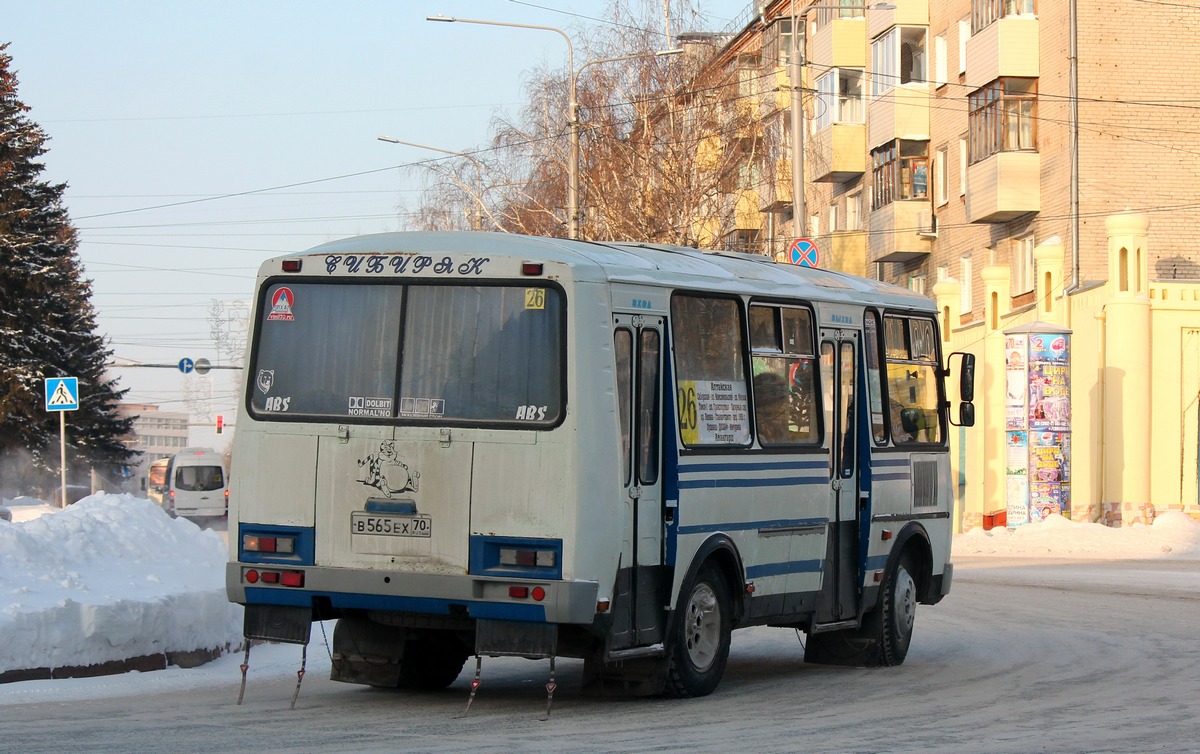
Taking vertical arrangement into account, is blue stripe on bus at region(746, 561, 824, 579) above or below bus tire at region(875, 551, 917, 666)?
above

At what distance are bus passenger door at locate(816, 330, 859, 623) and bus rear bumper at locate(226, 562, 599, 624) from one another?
131 inches

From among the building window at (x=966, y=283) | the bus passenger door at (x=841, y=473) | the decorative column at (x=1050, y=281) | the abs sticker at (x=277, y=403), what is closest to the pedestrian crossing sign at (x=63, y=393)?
the decorative column at (x=1050, y=281)

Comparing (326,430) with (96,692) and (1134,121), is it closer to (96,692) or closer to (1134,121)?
(96,692)

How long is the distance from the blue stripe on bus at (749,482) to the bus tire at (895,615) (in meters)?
1.44

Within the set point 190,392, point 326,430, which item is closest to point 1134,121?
point 326,430

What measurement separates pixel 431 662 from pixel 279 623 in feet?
4.68

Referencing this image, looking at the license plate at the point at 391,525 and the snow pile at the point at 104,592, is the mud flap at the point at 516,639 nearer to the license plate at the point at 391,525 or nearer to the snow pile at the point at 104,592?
the license plate at the point at 391,525

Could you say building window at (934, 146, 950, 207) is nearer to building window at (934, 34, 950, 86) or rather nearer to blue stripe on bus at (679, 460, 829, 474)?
building window at (934, 34, 950, 86)

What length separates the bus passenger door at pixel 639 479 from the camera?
10812mm

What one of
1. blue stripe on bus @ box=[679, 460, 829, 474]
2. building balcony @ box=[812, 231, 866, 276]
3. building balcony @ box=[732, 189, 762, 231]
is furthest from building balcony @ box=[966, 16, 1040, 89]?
blue stripe on bus @ box=[679, 460, 829, 474]

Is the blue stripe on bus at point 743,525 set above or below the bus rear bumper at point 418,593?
above

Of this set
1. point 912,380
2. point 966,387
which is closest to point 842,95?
point 966,387

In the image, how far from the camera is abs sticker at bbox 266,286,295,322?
11.3 meters

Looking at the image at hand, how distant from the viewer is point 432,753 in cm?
898
